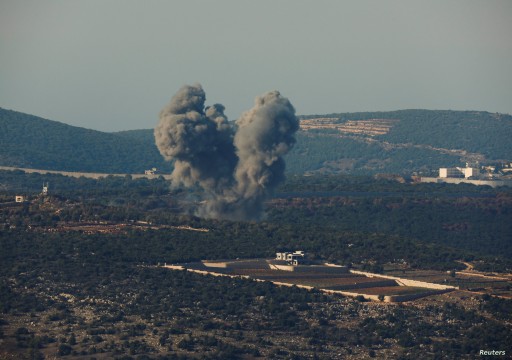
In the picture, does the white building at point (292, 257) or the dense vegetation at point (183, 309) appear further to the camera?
the white building at point (292, 257)

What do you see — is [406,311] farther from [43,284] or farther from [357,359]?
[43,284]

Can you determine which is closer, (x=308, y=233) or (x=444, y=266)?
(x=444, y=266)

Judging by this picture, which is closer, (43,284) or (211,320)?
(211,320)

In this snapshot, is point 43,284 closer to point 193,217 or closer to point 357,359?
point 357,359

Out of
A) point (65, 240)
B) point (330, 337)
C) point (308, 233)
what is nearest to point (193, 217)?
point (308, 233)

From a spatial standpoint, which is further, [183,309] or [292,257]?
[292,257]

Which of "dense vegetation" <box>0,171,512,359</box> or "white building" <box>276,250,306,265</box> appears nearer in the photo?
"dense vegetation" <box>0,171,512,359</box>

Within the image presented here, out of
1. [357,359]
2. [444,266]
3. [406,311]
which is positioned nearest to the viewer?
[357,359]

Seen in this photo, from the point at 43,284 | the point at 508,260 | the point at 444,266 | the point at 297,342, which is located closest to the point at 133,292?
the point at 43,284

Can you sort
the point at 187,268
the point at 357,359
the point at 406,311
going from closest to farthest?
the point at 357,359, the point at 406,311, the point at 187,268
